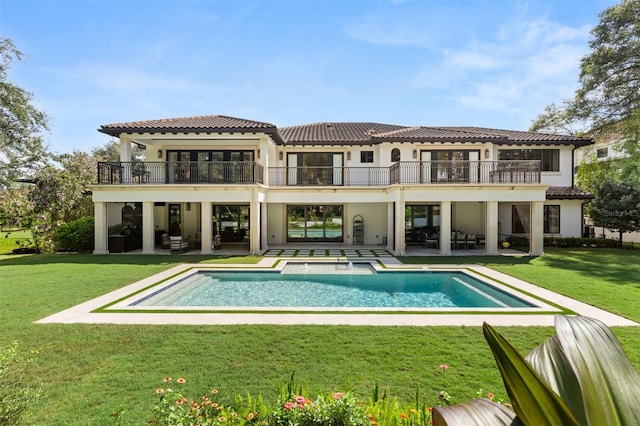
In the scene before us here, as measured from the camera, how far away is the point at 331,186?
19.1m

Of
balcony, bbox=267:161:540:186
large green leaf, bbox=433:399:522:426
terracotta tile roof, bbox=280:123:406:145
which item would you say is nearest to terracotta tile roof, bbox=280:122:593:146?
terracotta tile roof, bbox=280:123:406:145

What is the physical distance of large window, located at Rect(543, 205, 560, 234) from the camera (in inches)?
857

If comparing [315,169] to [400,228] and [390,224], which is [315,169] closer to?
[390,224]

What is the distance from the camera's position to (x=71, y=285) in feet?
34.9

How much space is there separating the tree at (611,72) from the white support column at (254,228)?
1032 inches

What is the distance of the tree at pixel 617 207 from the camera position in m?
20.5

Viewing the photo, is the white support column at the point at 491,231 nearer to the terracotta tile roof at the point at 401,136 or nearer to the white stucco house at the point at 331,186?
the white stucco house at the point at 331,186

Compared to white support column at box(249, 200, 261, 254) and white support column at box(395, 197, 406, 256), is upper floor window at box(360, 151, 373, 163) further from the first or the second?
white support column at box(249, 200, 261, 254)

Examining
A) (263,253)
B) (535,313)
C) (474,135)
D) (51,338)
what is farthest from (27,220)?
(474,135)

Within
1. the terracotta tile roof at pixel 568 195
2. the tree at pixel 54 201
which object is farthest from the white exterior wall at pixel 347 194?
the tree at pixel 54 201

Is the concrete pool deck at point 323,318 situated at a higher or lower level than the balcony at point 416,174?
lower

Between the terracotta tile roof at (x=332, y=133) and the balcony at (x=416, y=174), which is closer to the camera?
the balcony at (x=416, y=174)

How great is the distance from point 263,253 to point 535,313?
522 inches

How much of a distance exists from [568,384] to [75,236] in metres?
22.0
